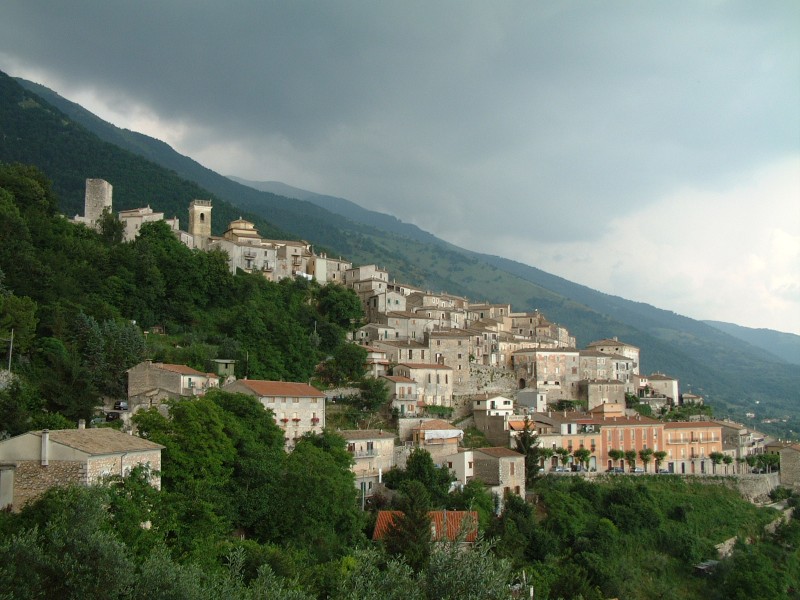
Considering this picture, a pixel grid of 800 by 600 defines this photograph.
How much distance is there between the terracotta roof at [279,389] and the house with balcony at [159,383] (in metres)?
2.45

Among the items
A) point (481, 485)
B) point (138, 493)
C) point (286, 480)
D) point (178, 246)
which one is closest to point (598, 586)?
point (481, 485)

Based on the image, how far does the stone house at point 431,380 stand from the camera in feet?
201

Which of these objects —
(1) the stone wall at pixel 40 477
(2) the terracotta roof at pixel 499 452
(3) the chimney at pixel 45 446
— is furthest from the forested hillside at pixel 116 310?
(2) the terracotta roof at pixel 499 452

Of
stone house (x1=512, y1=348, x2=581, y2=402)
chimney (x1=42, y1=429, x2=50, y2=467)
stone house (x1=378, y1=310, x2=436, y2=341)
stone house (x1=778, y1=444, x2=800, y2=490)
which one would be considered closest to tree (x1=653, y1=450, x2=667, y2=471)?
stone house (x1=512, y1=348, x2=581, y2=402)

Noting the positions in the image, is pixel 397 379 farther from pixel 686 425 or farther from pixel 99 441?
pixel 99 441

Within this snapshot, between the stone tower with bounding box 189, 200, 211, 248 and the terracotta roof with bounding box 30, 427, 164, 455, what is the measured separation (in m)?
49.7

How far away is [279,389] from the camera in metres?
45.5

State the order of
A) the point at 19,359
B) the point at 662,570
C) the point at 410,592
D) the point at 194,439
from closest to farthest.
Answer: the point at 410,592, the point at 194,439, the point at 19,359, the point at 662,570

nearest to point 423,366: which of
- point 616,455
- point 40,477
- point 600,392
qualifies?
point 616,455

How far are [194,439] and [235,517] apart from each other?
407cm

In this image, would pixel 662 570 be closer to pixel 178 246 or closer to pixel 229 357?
pixel 229 357

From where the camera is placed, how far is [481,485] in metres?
47.9

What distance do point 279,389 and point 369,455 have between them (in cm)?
690

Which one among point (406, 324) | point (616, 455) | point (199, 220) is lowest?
point (616, 455)
